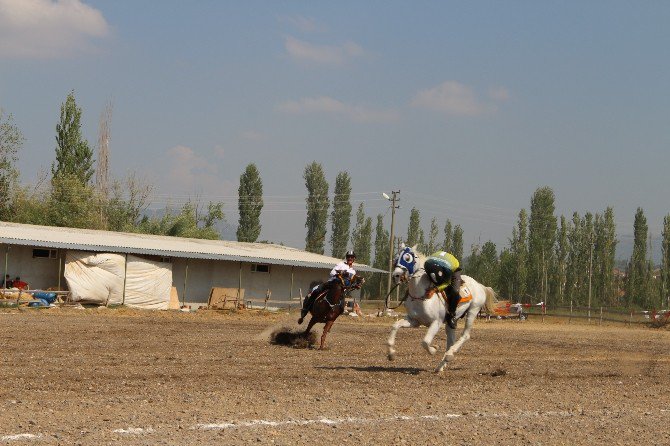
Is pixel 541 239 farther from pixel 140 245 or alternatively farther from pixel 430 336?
pixel 430 336

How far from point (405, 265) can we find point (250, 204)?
74235 millimetres

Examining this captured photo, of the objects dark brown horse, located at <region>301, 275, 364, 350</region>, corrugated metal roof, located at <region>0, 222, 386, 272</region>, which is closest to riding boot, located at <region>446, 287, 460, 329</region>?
dark brown horse, located at <region>301, 275, 364, 350</region>

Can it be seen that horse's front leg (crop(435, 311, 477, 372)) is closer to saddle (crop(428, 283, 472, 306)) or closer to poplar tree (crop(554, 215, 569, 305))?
saddle (crop(428, 283, 472, 306))

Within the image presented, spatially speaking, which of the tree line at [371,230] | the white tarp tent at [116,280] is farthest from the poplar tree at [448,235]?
the white tarp tent at [116,280]

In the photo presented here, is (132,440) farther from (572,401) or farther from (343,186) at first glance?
(343,186)

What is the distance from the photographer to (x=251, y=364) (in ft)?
50.0

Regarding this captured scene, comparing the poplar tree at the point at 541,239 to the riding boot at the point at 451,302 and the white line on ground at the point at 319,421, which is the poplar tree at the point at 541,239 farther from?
the white line on ground at the point at 319,421

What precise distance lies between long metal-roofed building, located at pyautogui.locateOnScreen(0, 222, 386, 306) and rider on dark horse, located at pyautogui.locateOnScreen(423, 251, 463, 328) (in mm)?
26268

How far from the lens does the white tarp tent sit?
38.0 m

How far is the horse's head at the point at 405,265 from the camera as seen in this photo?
46.6 feet

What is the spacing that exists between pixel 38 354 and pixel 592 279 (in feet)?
273

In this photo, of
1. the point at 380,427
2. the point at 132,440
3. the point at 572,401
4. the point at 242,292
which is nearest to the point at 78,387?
the point at 132,440

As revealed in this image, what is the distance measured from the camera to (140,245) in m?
44.4

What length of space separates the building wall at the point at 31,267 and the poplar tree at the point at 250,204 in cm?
4475
